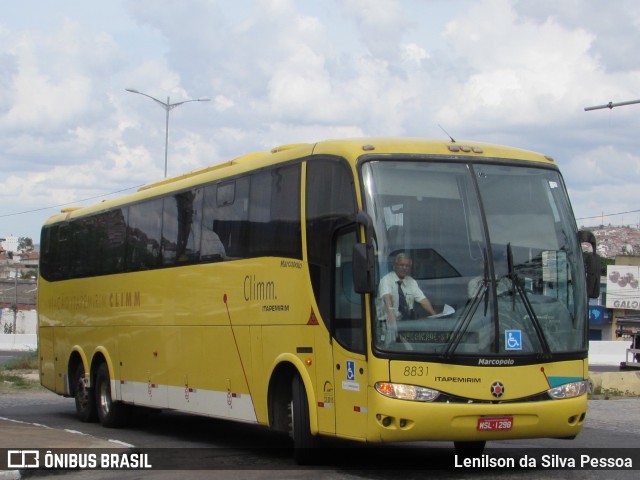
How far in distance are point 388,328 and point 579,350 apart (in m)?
2.17

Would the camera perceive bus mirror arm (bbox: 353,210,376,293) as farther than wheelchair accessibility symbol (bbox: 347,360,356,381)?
No

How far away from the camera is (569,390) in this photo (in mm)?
11672

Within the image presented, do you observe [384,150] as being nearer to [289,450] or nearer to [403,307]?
[403,307]

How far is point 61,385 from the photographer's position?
22000 millimetres

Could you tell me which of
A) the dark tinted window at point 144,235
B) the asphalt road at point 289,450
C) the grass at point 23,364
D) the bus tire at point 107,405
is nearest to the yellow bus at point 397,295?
the asphalt road at point 289,450

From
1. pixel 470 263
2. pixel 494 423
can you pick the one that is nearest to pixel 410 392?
pixel 494 423

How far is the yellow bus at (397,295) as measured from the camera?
1109 centimetres

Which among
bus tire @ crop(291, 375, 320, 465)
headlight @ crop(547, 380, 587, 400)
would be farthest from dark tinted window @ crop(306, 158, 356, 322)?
headlight @ crop(547, 380, 587, 400)

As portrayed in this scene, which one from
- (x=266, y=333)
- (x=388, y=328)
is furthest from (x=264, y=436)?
(x=388, y=328)

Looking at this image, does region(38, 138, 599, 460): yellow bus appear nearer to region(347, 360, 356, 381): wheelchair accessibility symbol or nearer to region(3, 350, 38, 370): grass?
region(347, 360, 356, 381): wheelchair accessibility symbol

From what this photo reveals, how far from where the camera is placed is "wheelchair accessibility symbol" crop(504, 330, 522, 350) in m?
11.3

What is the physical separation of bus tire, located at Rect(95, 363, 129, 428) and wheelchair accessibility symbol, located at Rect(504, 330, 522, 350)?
387 inches

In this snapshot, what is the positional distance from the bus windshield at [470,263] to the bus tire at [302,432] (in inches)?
73.3

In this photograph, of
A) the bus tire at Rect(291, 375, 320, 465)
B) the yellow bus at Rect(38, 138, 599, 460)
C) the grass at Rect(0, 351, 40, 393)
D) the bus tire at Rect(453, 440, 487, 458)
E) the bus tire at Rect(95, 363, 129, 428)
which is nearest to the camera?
the yellow bus at Rect(38, 138, 599, 460)
